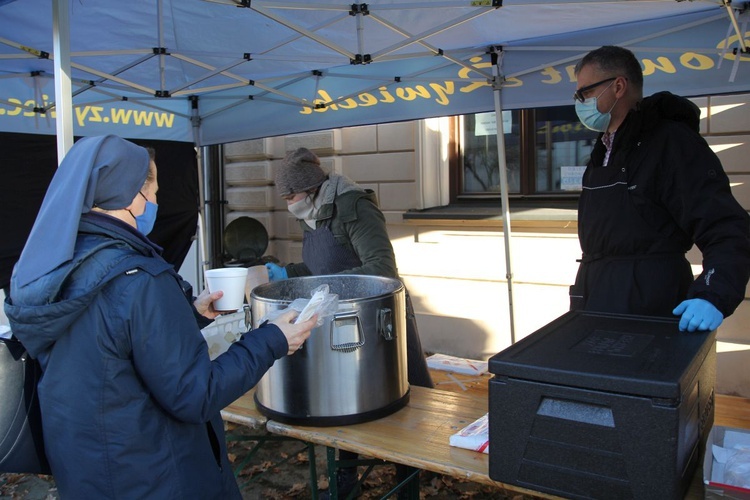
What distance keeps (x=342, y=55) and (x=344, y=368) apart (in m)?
2.25

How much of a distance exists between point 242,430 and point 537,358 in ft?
10.6

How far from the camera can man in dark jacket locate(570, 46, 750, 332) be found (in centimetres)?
178

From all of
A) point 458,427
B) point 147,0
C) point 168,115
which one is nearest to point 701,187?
point 458,427

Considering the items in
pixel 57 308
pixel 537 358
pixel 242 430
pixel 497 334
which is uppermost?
pixel 57 308

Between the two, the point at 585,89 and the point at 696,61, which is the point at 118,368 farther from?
the point at 696,61

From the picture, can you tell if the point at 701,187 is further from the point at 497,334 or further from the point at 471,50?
the point at 497,334

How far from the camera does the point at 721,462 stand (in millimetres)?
1413

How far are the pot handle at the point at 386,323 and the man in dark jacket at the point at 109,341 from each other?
1.84 ft

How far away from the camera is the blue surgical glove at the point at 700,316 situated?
62.8 inches

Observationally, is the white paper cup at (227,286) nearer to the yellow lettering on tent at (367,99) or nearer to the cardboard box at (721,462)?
the cardboard box at (721,462)

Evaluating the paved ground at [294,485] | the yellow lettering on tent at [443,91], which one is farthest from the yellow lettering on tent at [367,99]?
the paved ground at [294,485]

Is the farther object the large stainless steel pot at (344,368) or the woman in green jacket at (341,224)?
the woman in green jacket at (341,224)

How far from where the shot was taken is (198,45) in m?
3.73

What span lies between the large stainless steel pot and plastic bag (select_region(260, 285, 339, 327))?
51 millimetres
